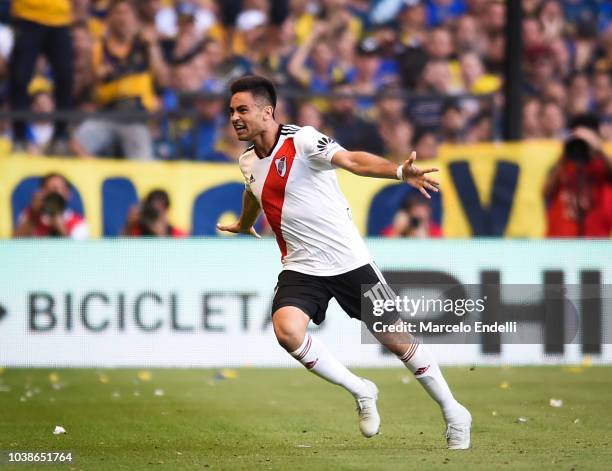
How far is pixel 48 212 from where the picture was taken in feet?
42.8

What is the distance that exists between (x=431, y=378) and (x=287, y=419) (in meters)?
1.96

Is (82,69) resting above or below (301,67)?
below

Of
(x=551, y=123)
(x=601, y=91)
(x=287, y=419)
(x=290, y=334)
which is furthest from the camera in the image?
(x=601, y=91)

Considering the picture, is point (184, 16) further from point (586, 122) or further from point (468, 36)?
point (586, 122)

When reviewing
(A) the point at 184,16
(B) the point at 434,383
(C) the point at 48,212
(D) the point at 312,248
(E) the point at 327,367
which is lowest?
(B) the point at 434,383

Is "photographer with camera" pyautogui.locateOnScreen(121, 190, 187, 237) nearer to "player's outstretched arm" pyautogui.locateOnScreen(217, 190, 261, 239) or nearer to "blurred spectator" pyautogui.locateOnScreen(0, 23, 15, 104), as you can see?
"blurred spectator" pyautogui.locateOnScreen(0, 23, 15, 104)

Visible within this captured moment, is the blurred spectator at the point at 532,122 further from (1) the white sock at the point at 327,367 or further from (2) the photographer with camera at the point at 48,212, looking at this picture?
(1) the white sock at the point at 327,367

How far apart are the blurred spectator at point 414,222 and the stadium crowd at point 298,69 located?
0.03 meters

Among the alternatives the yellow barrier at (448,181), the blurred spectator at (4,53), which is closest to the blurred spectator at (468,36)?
the yellow barrier at (448,181)

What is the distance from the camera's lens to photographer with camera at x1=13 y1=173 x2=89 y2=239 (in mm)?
12969

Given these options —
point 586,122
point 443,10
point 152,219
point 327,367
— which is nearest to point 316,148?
point 327,367

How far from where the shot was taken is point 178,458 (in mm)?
7258

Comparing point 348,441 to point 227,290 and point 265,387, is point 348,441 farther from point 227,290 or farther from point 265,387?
point 227,290

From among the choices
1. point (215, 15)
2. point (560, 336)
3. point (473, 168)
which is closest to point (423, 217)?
point (473, 168)
